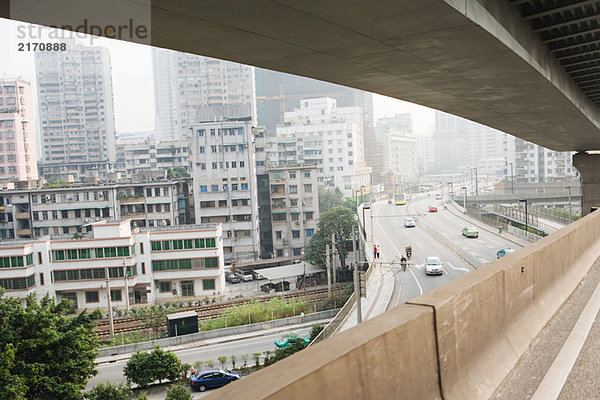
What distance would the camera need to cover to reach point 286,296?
39.9 metres

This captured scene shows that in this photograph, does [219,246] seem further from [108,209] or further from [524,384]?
[524,384]

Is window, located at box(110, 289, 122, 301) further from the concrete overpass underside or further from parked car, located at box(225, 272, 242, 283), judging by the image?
the concrete overpass underside

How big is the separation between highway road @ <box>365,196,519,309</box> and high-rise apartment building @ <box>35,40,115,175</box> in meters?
71.9

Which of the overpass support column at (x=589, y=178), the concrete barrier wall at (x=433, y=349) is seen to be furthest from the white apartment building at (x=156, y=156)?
the concrete barrier wall at (x=433, y=349)

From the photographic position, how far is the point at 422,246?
44.2 metres

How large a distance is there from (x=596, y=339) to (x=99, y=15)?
16.8 ft

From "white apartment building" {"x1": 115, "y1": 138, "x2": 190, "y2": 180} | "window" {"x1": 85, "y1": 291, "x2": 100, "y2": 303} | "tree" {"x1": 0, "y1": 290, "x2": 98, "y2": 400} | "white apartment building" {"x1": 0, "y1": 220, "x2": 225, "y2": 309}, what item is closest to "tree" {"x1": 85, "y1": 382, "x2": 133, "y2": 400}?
"tree" {"x1": 0, "y1": 290, "x2": 98, "y2": 400}

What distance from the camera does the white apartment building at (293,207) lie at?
55.9 meters

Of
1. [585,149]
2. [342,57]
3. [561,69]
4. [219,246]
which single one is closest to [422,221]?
[219,246]

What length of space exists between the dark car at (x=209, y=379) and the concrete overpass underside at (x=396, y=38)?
661 inches

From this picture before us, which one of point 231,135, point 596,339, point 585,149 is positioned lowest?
point 596,339

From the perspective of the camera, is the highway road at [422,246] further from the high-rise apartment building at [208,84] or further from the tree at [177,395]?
the high-rise apartment building at [208,84]

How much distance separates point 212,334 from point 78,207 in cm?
2580

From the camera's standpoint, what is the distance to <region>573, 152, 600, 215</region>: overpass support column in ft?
83.0
